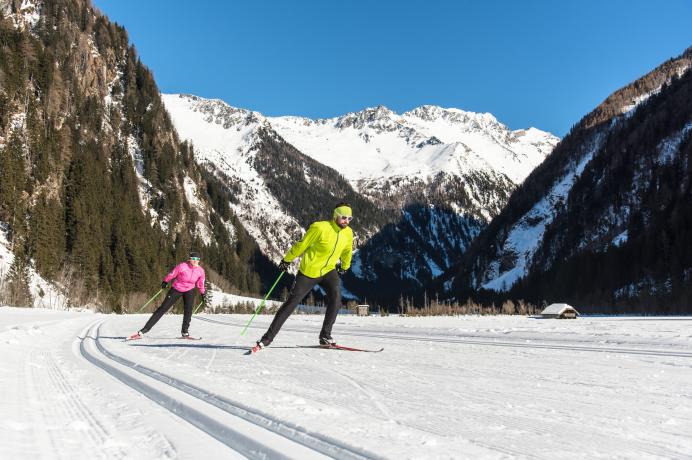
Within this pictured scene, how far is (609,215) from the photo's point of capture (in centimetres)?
8625

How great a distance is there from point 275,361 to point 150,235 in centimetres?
9224

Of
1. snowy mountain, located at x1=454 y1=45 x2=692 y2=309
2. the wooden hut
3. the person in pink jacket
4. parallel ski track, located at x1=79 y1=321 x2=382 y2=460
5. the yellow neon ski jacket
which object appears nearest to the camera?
parallel ski track, located at x1=79 y1=321 x2=382 y2=460

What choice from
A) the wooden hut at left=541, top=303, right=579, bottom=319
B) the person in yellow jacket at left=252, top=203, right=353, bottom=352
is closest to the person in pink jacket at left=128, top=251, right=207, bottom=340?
the person in yellow jacket at left=252, top=203, right=353, bottom=352

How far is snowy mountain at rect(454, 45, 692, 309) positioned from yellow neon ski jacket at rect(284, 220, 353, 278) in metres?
43.9

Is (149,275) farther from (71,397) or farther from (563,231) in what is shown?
(71,397)

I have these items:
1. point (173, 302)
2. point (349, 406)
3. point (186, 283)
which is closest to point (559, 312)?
point (186, 283)

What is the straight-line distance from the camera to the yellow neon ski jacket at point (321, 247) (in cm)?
709

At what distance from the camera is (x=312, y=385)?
4.58 m

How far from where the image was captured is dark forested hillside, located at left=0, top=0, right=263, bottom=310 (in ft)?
206

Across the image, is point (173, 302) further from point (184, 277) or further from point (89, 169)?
point (89, 169)

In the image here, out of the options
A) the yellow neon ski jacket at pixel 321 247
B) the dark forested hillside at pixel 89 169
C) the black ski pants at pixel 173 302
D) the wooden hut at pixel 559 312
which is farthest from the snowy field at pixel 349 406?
the dark forested hillside at pixel 89 169

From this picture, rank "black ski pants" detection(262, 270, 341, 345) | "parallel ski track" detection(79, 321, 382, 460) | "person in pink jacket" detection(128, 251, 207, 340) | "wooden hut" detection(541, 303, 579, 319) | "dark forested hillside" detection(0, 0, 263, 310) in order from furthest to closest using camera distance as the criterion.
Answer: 1. "dark forested hillside" detection(0, 0, 263, 310)
2. "wooden hut" detection(541, 303, 579, 319)
3. "person in pink jacket" detection(128, 251, 207, 340)
4. "black ski pants" detection(262, 270, 341, 345)
5. "parallel ski track" detection(79, 321, 382, 460)

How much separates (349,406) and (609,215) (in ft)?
305

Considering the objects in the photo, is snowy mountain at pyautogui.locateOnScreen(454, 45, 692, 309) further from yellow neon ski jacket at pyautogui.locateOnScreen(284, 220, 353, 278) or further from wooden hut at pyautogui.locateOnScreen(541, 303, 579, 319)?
yellow neon ski jacket at pyautogui.locateOnScreen(284, 220, 353, 278)
